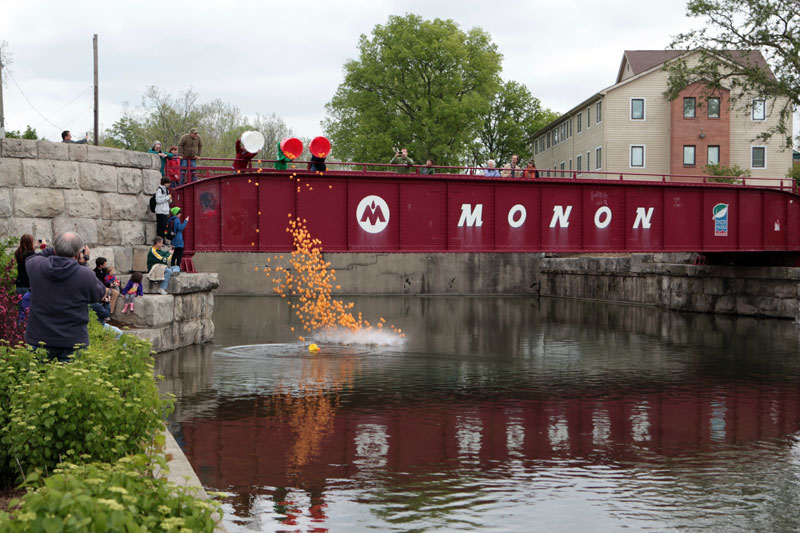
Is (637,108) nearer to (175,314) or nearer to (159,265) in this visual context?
(175,314)

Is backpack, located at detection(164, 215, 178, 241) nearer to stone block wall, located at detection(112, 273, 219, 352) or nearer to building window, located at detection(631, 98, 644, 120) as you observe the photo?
stone block wall, located at detection(112, 273, 219, 352)

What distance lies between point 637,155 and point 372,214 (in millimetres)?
39930

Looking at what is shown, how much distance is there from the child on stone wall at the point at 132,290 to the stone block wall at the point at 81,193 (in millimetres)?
1130

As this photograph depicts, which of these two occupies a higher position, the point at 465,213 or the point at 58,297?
the point at 465,213

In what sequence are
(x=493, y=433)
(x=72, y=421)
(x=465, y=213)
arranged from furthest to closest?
(x=465, y=213), (x=493, y=433), (x=72, y=421)

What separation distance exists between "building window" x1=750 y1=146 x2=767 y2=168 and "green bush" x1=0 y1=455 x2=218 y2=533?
205ft

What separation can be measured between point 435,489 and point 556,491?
146 cm

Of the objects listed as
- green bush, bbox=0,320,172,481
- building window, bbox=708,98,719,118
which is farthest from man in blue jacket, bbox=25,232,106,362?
building window, bbox=708,98,719,118

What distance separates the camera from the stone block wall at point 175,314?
20.7 metres

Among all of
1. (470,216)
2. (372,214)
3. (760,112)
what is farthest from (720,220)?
(760,112)

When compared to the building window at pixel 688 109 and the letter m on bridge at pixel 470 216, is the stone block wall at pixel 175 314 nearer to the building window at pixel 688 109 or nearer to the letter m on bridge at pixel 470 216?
the letter m on bridge at pixel 470 216

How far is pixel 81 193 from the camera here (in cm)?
2081

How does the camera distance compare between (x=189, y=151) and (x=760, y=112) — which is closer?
(x=189, y=151)

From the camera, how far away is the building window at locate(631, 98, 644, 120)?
197ft
